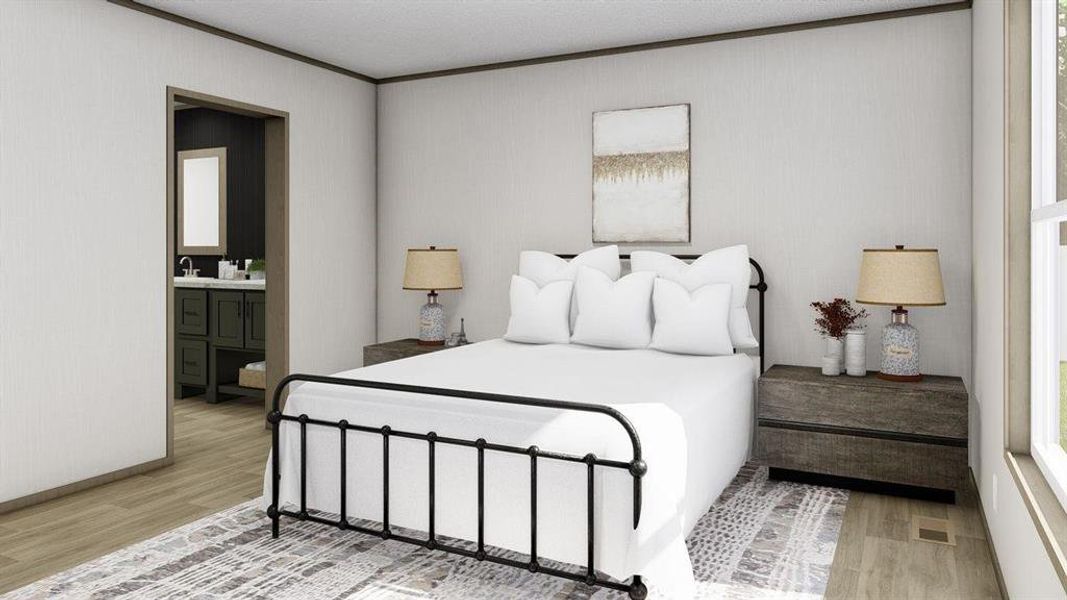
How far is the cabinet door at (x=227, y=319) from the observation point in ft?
18.8

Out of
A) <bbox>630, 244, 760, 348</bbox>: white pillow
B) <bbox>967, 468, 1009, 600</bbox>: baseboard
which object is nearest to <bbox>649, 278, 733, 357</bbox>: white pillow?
<bbox>630, 244, 760, 348</bbox>: white pillow

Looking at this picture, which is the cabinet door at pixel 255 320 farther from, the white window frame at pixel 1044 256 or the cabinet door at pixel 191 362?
the white window frame at pixel 1044 256

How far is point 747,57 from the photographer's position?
4.54 meters

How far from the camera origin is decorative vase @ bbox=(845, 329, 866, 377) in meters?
3.93

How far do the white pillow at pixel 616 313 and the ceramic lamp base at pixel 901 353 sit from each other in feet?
4.01

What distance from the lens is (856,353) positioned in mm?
3934

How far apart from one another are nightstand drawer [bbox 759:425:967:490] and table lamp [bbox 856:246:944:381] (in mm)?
384

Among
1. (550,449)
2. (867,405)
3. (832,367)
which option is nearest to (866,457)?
(867,405)

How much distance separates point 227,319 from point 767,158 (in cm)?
410

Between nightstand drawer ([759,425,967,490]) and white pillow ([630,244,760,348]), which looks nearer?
nightstand drawer ([759,425,967,490])

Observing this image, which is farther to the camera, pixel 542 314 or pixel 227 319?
pixel 227 319

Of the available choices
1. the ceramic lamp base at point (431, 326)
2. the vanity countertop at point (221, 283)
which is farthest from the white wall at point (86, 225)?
the ceramic lamp base at point (431, 326)

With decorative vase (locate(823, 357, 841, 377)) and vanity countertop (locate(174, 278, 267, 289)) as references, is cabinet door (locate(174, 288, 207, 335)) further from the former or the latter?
decorative vase (locate(823, 357, 841, 377))

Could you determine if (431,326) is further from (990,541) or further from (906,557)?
(990,541)
